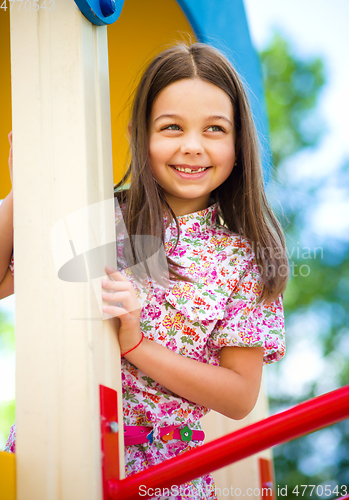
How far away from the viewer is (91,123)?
72 cm

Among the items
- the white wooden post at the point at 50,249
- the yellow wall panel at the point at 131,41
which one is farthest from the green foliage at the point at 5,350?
the white wooden post at the point at 50,249

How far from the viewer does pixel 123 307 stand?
761 millimetres

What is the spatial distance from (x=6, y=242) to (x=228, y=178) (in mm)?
566

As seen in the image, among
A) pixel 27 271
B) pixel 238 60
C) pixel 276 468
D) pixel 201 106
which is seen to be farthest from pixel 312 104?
pixel 27 271

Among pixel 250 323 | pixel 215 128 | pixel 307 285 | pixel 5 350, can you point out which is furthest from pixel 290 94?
pixel 250 323

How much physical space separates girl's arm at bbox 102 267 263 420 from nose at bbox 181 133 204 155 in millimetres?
337

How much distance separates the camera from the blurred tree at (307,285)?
562cm

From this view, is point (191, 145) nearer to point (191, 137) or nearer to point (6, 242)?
point (191, 137)

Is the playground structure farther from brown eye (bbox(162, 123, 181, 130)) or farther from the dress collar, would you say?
the dress collar

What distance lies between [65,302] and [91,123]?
0.29 m

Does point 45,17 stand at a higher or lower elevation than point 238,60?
lower

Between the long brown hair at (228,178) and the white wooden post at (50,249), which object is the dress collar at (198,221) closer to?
the long brown hair at (228,178)

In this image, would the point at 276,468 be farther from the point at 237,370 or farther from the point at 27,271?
the point at 27,271

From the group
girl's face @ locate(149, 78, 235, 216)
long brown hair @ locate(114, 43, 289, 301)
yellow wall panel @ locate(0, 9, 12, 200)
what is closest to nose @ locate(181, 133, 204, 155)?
girl's face @ locate(149, 78, 235, 216)
